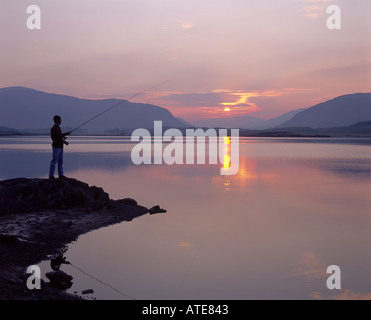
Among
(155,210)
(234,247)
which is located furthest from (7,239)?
(155,210)

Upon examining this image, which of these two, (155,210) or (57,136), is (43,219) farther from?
(155,210)

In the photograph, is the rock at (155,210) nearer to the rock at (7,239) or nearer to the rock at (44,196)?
the rock at (44,196)

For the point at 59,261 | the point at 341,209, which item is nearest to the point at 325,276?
the point at 59,261

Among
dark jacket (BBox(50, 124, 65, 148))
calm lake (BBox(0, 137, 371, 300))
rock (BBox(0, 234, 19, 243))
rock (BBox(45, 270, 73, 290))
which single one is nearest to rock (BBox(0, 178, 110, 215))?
dark jacket (BBox(50, 124, 65, 148))

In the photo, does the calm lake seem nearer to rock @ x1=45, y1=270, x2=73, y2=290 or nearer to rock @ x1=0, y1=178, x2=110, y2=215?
rock @ x1=45, y1=270, x2=73, y2=290

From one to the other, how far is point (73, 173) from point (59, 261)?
56.6ft

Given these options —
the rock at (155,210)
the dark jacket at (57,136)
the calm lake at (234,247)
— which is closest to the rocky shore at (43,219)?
the rock at (155,210)

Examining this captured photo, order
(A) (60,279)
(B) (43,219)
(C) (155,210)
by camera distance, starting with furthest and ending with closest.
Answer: (C) (155,210) → (B) (43,219) → (A) (60,279)

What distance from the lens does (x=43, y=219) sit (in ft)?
37.0

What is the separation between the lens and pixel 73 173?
25016 millimetres

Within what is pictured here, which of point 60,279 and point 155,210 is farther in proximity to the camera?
point 155,210

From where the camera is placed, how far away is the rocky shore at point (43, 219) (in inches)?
272

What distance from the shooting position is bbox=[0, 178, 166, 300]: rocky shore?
6.91 m
